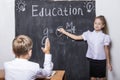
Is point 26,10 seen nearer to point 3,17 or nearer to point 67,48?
point 3,17

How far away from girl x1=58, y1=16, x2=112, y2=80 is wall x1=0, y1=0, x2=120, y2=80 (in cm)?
11

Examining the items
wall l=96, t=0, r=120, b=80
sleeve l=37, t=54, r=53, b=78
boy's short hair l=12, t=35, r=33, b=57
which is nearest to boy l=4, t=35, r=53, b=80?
boy's short hair l=12, t=35, r=33, b=57

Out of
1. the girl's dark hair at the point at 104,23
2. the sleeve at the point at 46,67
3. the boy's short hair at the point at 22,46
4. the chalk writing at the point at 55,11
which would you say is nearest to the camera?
the boy's short hair at the point at 22,46

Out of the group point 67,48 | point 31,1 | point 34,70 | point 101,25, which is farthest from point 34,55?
point 34,70

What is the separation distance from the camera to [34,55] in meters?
3.79

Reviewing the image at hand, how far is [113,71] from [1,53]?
1.56 m

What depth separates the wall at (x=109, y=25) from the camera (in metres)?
3.66

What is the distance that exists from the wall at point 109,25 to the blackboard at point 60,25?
9 cm

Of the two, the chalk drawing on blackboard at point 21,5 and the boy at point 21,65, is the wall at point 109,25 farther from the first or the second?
the boy at point 21,65

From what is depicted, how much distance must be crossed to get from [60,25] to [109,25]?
655 mm

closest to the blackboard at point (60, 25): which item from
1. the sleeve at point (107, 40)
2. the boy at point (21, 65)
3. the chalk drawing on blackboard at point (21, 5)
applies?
the chalk drawing on blackboard at point (21, 5)

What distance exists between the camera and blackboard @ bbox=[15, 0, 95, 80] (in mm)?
3693

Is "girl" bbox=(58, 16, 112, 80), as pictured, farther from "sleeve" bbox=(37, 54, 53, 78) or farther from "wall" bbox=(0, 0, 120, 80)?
"sleeve" bbox=(37, 54, 53, 78)

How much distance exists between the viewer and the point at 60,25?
3.72 metres
